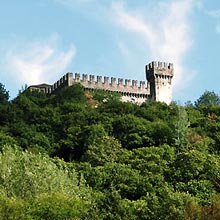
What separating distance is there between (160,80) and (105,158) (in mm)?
26046

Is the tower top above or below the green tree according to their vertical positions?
above

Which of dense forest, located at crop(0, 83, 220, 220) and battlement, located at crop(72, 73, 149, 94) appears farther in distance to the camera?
battlement, located at crop(72, 73, 149, 94)

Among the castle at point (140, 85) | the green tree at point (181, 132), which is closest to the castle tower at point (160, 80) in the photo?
the castle at point (140, 85)

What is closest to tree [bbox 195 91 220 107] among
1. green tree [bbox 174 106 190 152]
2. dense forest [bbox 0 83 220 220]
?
dense forest [bbox 0 83 220 220]

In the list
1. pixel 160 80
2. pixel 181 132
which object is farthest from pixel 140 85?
pixel 181 132

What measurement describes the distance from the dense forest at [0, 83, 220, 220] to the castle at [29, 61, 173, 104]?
4.53ft

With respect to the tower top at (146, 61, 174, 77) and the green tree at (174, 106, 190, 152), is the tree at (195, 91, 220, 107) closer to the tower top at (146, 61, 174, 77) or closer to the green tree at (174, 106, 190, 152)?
the tower top at (146, 61, 174, 77)

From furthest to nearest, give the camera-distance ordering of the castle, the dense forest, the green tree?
the castle → the green tree → the dense forest

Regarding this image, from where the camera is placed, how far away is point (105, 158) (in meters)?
60.4

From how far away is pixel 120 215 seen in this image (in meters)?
36.9

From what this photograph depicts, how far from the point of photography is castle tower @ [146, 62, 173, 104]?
83.4 m

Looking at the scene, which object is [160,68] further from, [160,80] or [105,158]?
[105,158]

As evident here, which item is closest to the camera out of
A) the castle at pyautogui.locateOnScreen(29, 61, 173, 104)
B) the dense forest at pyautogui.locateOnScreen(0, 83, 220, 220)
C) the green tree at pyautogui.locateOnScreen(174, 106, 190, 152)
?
the dense forest at pyautogui.locateOnScreen(0, 83, 220, 220)

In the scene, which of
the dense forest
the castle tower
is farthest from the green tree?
the castle tower
